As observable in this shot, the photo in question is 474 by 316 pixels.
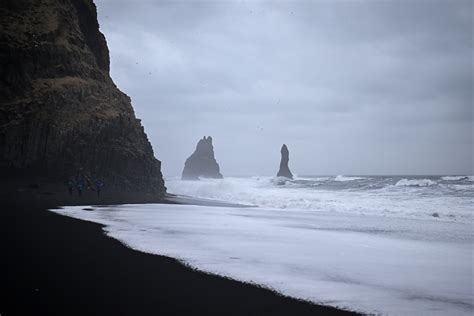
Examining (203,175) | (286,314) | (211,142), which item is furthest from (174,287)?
(211,142)

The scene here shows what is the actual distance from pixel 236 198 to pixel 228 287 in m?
29.9

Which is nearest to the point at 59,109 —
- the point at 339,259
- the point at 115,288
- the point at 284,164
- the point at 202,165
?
the point at 115,288

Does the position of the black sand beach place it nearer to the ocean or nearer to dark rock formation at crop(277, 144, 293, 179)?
the ocean

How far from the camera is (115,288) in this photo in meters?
4.83

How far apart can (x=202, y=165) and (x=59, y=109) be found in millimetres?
109290

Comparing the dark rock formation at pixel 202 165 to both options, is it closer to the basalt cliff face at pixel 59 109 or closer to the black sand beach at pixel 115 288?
the basalt cliff face at pixel 59 109

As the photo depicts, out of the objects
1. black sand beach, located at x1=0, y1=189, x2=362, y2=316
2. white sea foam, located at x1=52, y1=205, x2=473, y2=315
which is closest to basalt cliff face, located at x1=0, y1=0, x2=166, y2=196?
white sea foam, located at x1=52, y1=205, x2=473, y2=315

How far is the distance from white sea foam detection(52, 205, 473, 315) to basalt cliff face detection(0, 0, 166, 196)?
20849 mm

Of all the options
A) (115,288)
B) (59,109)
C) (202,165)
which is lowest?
(115,288)

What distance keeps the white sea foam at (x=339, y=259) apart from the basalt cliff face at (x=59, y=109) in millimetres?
20849

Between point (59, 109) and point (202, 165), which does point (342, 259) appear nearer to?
point (59, 109)

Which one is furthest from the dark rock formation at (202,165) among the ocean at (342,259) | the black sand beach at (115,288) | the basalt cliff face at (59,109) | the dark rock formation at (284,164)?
the black sand beach at (115,288)

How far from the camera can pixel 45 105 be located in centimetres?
2830

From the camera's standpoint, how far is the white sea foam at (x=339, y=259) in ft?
16.1
